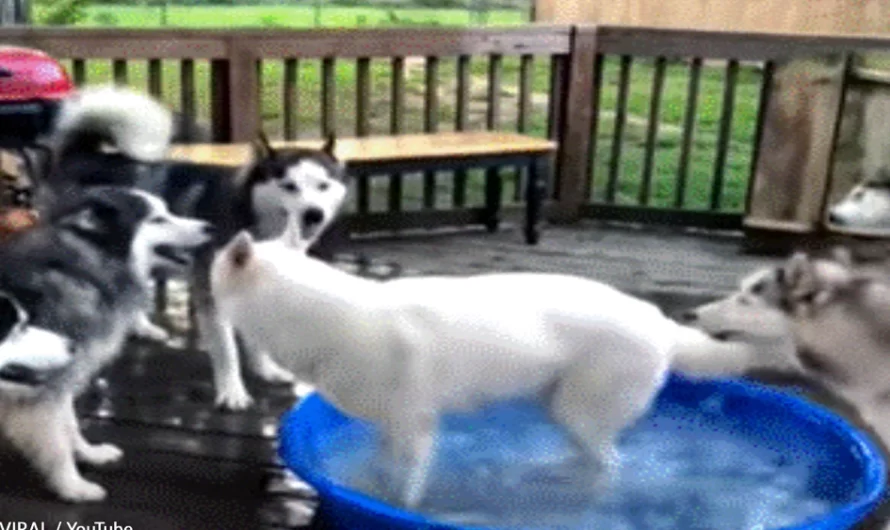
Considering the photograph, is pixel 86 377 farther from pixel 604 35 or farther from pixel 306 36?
pixel 604 35

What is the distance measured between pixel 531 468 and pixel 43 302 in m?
0.72

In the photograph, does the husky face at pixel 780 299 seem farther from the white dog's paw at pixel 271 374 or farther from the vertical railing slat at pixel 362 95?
the vertical railing slat at pixel 362 95

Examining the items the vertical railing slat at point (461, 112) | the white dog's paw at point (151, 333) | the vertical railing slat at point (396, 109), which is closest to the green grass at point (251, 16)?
the vertical railing slat at point (396, 109)

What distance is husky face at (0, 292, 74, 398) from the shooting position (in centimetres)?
139

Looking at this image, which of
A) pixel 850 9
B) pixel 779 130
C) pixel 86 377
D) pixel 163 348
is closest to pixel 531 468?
pixel 86 377

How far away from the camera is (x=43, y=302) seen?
55.0 inches

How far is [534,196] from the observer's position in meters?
3.04

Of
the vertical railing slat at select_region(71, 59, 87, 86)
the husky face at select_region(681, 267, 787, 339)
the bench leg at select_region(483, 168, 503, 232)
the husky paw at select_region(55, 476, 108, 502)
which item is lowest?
the bench leg at select_region(483, 168, 503, 232)

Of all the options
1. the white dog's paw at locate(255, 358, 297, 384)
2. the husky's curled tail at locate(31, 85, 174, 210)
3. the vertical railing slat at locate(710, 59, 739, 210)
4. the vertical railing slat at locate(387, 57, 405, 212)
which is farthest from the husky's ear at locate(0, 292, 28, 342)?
the vertical railing slat at locate(710, 59, 739, 210)

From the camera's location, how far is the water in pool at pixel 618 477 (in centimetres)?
152

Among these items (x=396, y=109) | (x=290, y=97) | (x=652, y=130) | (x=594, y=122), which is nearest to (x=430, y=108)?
(x=396, y=109)

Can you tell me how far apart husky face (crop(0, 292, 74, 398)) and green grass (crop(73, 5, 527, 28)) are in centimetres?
A: 105

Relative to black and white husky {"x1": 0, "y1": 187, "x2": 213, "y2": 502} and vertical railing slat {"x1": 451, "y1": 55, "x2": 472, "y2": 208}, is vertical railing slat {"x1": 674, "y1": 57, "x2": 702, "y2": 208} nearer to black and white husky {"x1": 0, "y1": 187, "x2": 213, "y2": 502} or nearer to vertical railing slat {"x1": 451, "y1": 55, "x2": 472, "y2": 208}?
vertical railing slat {"x1": 451, "y1": 55, "x2": 472, "y2": 208}

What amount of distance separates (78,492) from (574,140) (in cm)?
209
